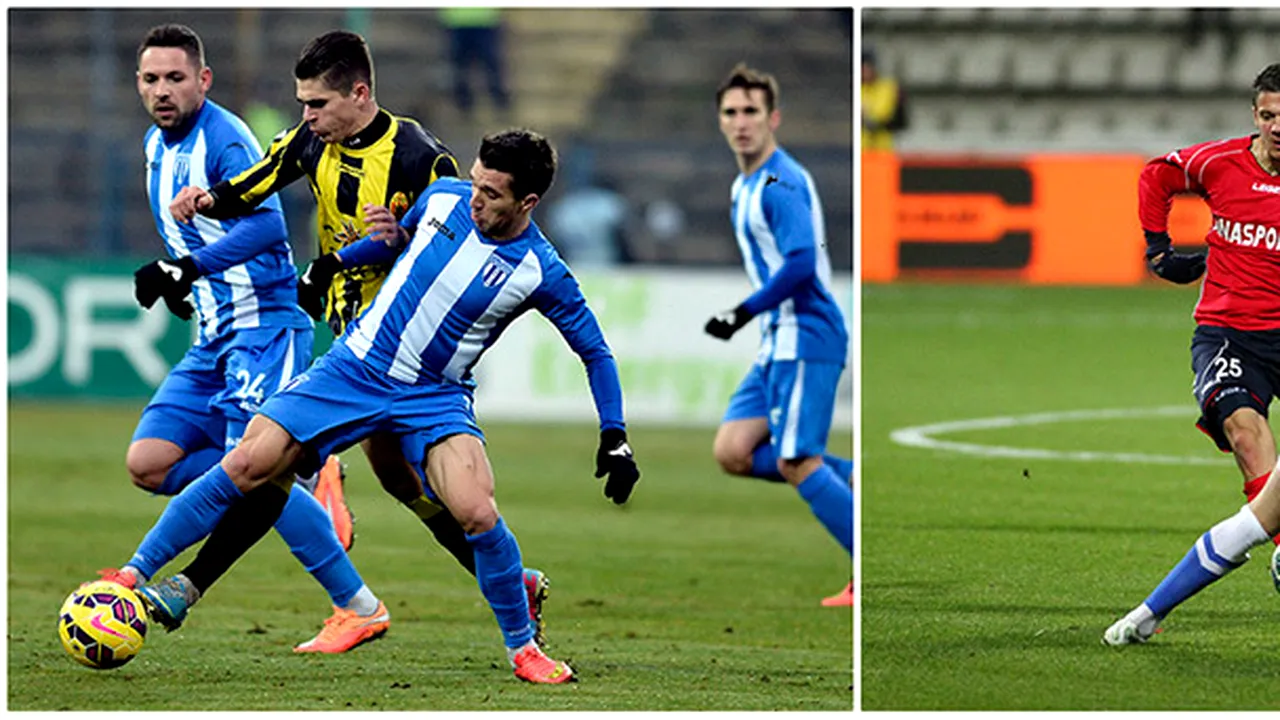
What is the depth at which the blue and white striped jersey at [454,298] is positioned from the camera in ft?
18.8

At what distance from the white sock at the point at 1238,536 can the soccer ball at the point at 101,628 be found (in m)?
3.03

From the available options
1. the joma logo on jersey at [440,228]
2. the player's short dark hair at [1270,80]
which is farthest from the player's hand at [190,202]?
the player's short dark hair at [1270,80]

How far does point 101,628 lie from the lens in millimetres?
5461

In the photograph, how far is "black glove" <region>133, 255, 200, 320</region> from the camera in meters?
6.06

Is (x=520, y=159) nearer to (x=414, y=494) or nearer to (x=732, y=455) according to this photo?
(x=414, y=494)

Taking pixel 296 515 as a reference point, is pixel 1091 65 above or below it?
above

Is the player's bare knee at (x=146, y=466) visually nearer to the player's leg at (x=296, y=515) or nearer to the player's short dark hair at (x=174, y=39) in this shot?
the player's leg at (x=296, y=515)

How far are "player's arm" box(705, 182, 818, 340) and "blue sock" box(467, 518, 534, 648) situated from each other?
2028 mm

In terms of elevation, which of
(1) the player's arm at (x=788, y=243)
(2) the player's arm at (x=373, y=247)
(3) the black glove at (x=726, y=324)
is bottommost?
(3) the black glove at (x=726, y=324)

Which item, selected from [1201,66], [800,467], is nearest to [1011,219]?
[1201,66]

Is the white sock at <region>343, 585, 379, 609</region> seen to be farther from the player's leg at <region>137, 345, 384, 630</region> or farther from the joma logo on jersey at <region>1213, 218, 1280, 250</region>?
the joma logo on jersey at <region>1213, 218, 1280, 250</region>

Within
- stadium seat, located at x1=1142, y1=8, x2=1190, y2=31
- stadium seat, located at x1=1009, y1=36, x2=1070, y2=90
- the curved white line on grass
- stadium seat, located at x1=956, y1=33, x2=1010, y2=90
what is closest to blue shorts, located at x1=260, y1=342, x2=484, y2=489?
the curved white line on grass

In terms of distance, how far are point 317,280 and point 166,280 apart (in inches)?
19.4

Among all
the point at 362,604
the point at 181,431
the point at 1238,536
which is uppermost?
the point at 181,431
